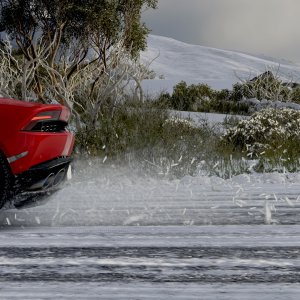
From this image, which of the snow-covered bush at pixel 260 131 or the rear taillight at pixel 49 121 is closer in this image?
the rear taillight at pixel 49 121

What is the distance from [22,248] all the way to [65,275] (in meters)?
1.09

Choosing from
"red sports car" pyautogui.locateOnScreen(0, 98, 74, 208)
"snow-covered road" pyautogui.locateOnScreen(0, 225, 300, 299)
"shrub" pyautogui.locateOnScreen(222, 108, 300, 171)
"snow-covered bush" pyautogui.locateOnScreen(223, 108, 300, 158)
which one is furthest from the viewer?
"snow-covered bush" pyautogui.locateOnScreen(223, 108, 300, 158)

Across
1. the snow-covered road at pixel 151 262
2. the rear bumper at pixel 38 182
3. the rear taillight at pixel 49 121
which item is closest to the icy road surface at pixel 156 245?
the snow-covered road at pixel 151 262

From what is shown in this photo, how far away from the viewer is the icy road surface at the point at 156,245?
3963 millimetres

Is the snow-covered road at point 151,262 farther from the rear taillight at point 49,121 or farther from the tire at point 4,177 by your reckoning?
the rear taillight at point 49,121

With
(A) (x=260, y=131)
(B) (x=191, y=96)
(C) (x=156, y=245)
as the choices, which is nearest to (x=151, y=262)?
(C) (x=156, y=245)

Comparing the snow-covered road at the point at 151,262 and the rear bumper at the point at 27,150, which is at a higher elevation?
the rear bumper at the point at 27,150

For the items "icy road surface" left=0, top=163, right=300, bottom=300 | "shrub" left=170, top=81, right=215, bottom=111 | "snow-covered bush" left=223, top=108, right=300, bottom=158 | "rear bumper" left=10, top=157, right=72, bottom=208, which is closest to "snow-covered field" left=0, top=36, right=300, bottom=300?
"icy road surface" left=0, top=163, right=300, bottom=300

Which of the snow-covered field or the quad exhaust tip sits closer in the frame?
the snow-covered field

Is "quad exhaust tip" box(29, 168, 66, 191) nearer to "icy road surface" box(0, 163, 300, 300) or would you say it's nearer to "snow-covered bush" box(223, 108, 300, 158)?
"icy road surface" box(0, 163, 300, 300)

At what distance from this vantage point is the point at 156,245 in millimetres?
5309

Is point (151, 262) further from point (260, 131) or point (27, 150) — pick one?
point (260, 131)

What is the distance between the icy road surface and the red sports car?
0.35 m

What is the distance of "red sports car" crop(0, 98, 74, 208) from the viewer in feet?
20.4
